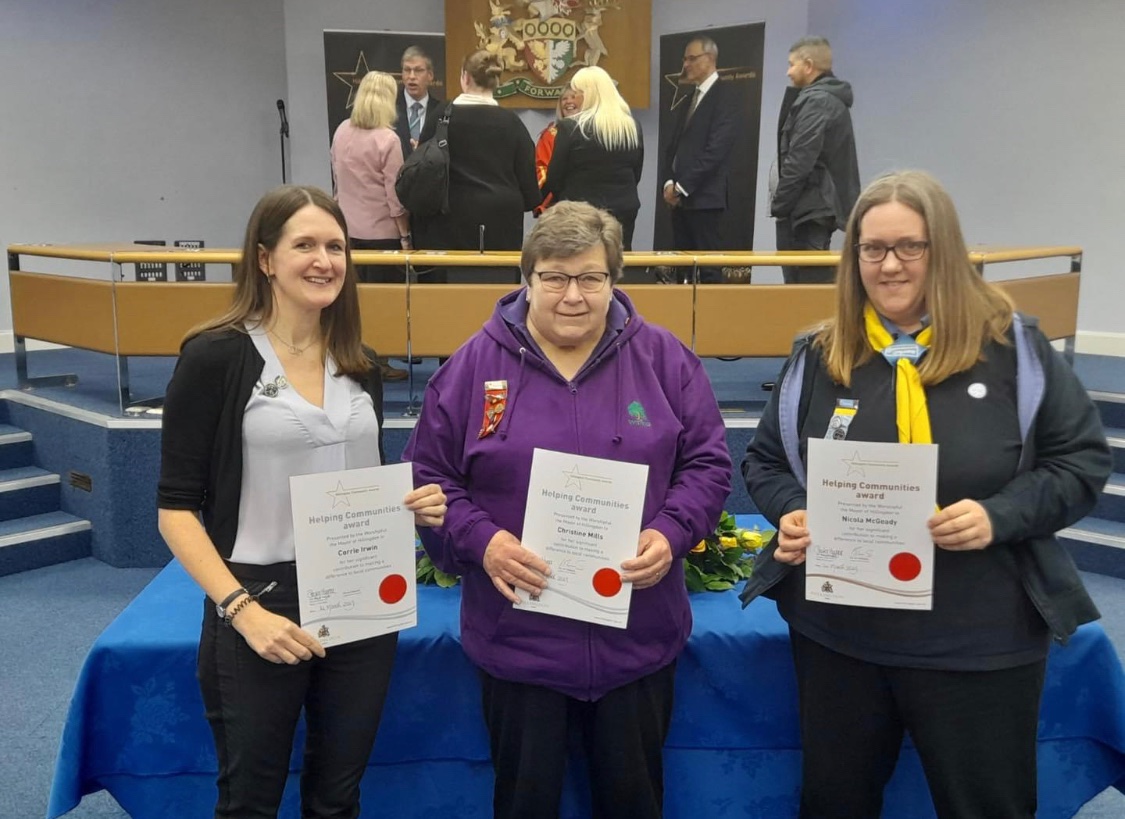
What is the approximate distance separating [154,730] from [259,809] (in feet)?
2.08

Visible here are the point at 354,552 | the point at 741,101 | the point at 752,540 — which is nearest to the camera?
the point at 354,552

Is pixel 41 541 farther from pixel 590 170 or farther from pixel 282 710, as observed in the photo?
pixel 282 710

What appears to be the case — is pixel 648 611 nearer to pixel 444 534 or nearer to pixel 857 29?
pixel 444 534

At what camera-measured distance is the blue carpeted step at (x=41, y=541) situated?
452 centimetres

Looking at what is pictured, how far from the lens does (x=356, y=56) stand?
25.7 feet

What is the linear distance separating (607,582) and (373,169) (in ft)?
12.7

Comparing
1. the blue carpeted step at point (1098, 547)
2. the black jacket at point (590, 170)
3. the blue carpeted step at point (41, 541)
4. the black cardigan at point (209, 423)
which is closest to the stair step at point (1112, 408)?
the blue carpeted step at point (1098, 547)

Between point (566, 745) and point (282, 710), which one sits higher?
point (282, 710)

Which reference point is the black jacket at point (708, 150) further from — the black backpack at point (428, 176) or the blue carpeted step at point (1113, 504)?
the blue carpeted step at point (1113, 504)

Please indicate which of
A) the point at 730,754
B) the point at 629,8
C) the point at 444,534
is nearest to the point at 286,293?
the point at 444,534

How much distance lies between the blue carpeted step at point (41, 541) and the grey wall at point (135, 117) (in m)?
3.02

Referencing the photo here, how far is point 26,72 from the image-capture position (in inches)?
274

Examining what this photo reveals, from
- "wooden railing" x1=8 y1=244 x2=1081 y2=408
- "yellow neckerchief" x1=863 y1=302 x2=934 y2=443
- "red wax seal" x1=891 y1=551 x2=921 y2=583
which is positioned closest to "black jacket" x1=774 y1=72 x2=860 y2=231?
"wooden railing" x1=8 y1=244 x2=1081 y2=408

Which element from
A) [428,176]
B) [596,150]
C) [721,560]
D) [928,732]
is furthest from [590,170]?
[928,732]
